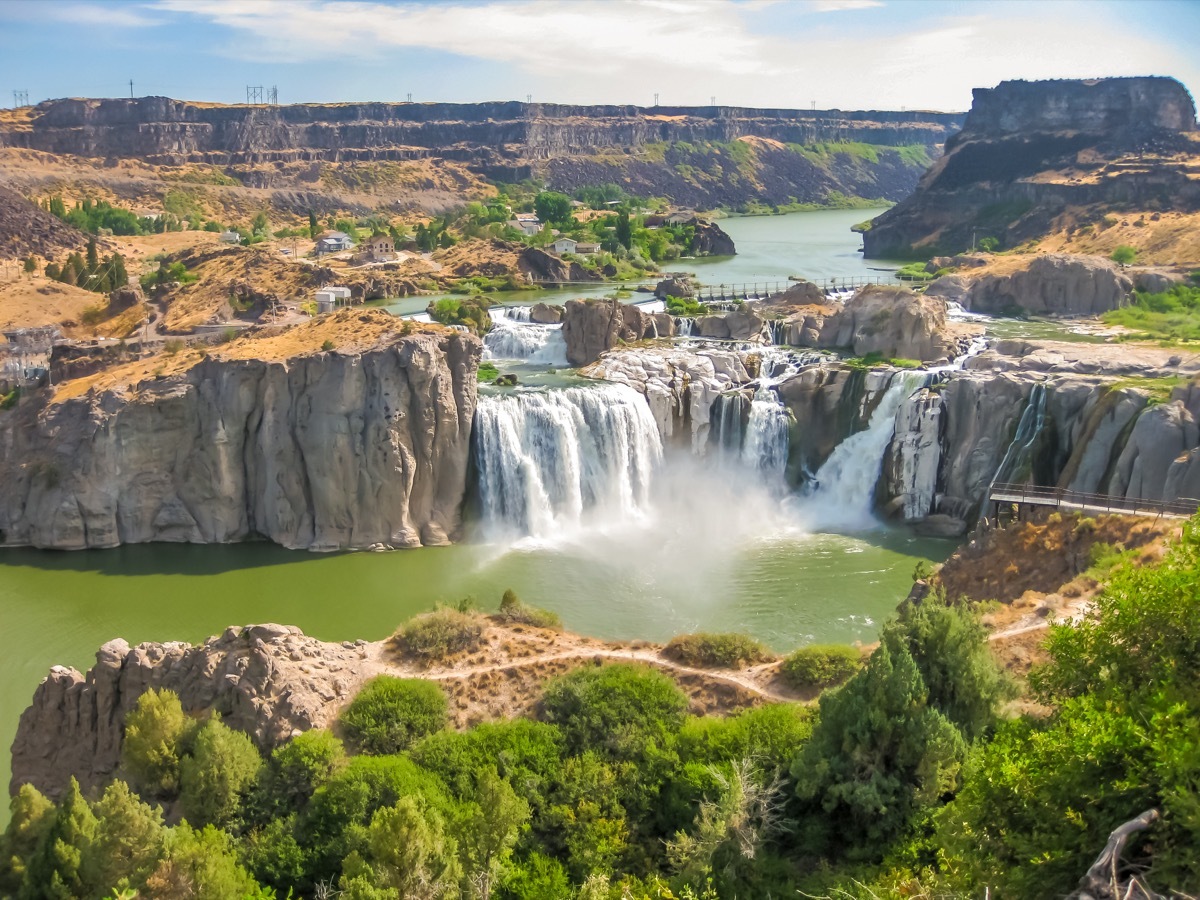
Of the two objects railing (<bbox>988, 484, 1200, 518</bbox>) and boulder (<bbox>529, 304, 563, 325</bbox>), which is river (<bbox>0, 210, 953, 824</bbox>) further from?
boulder (<bbox>529, 304, 563, 325</bbox>)

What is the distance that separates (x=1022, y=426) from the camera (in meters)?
34.8

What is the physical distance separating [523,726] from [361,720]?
269 centimetres

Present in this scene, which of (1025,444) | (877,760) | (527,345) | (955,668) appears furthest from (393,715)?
(527,345)

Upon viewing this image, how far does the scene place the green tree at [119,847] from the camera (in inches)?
629

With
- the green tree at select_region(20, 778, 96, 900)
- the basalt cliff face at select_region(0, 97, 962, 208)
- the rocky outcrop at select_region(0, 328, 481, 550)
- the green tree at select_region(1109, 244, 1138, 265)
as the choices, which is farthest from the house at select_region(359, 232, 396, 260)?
the green tree at select_region(20, 778, 96, 900)

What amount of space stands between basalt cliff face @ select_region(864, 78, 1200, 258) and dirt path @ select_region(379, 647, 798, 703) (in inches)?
2578

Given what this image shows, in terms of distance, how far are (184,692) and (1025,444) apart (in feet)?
79.4

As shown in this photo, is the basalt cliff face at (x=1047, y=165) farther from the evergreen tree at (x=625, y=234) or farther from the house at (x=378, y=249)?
the house at (x=378, y=249)

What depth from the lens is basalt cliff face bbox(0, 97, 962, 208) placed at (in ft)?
413

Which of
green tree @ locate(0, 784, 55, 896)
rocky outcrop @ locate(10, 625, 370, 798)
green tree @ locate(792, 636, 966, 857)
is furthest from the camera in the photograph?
rocky outcrop @ locate(10, 625, 370, 798)

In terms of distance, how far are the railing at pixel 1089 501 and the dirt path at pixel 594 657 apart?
1008cm

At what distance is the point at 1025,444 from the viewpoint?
112 ft

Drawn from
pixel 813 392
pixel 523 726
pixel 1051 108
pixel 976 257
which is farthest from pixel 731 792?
pixel 1051 108

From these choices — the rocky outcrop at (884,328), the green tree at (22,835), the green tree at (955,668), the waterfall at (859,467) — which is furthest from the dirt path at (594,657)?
the rocky outcrop at (884,328)
